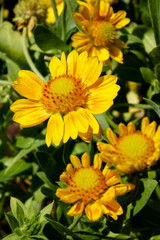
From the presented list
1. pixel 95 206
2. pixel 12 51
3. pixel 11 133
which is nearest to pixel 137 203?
pixel 95 206

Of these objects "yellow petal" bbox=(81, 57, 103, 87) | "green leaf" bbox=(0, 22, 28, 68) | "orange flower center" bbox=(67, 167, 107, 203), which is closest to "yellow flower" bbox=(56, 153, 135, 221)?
"orange flower center" bbox=(67, 167, 107, 203)

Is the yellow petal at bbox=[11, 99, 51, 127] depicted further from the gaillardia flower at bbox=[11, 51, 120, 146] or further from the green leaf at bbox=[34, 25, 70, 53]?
the green leaf at bbox=[34, 25, 70, 53]

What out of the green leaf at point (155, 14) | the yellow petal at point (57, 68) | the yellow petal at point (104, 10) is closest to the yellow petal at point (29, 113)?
the yellow petal at point (57, 68)

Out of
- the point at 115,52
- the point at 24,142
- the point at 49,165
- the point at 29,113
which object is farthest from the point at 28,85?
the point at 24,142

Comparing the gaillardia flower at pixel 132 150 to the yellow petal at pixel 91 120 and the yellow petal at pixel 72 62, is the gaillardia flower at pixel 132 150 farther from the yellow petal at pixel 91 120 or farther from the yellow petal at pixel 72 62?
the yellow petal at pixel 72 62

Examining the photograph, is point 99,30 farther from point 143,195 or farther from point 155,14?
point 143,195
